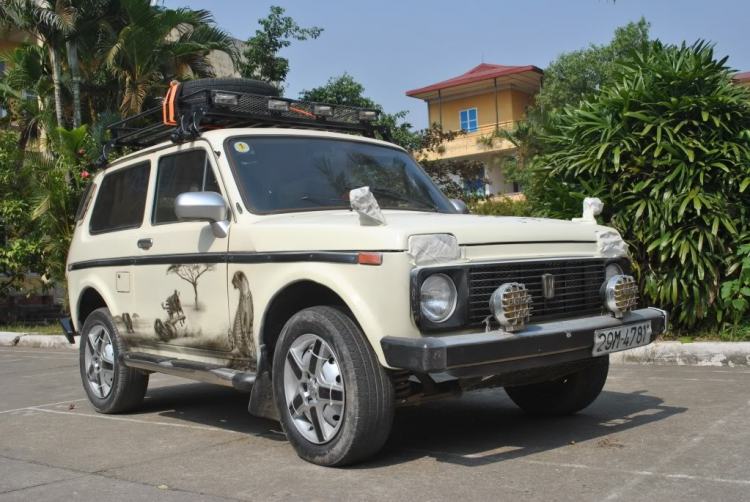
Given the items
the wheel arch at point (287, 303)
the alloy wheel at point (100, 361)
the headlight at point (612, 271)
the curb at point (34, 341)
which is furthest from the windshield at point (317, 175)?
the curb at point (34, 341)

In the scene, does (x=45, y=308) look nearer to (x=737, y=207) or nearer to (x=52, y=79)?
(x=52, y=79)

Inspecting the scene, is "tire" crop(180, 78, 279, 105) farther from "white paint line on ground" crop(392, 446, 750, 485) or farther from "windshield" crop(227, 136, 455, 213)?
"white paint line on ground" crop(392, 446, 750, 485)

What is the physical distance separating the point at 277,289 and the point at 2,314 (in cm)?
1975

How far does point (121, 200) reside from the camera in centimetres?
668

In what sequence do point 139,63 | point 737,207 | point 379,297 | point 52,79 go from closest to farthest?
point 379,297
point 737,207
point 139,63
point 52,79

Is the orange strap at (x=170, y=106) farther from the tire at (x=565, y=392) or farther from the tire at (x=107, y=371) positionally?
the tire at (x=565, y=392)

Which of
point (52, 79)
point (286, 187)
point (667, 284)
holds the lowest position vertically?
point (667, 284)

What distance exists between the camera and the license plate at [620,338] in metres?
4.62

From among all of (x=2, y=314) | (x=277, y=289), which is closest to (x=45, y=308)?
(x=2, y=314)

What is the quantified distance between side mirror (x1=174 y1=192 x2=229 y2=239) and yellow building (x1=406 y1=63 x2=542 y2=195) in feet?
127

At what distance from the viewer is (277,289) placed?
15.7 feet

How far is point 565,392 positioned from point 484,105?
4330 centimetres

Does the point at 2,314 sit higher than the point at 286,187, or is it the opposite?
the point at 286,187

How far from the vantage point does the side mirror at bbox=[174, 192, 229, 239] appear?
5.09 m
